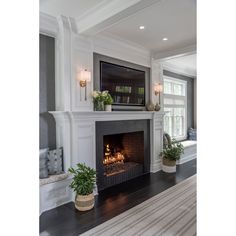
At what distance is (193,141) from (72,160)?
487 cm

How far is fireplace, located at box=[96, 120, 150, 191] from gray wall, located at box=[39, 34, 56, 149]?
837mm

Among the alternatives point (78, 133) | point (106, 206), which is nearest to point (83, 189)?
point (106, 206)

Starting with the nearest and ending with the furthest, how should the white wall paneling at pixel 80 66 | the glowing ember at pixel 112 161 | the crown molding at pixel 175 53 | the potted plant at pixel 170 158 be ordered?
the white wall paneling at pixel 80 66
the glowing ember at pixel 112 161
the crown molding at pixel 175 53
the potted plant at pixel 170 158

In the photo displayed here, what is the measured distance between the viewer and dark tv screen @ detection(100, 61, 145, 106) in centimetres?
409

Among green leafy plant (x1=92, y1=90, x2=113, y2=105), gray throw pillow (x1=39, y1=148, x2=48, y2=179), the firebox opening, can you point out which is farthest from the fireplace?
gray throw pillow (x1=39, y1=148, x2=48, y2=179)

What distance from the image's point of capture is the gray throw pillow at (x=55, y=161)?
10.5ft

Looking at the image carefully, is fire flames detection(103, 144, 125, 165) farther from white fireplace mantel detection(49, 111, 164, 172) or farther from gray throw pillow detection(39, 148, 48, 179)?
gray throw pillow detection(39, 148, 48, 179)

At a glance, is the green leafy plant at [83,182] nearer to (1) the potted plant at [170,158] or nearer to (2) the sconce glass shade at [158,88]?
(1) the potted plant at [170,158]

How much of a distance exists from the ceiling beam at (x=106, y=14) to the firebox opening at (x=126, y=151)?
7.36 feet

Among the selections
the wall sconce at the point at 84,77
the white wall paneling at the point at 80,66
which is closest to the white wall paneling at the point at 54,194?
the white wall paneling at the point at 80,66

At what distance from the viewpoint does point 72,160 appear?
3.38m
